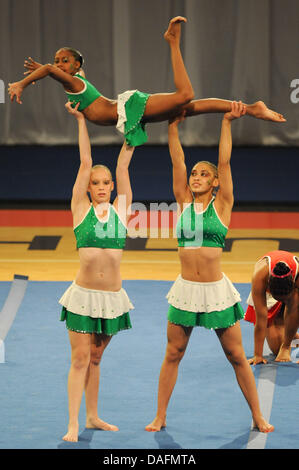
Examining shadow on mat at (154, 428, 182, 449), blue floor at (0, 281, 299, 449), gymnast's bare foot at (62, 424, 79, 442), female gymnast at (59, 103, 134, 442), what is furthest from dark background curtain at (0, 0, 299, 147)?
gymnast's bare foot at (62, 424, 79, 442)

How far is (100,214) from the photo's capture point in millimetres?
4844

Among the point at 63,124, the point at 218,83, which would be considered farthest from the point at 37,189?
the point at 218,83

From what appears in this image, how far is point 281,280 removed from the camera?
5824mm

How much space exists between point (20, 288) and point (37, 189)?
4.06 meters

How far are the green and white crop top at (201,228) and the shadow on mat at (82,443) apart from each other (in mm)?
1143

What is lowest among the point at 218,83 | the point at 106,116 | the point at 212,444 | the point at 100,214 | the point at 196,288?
the point at 212,444

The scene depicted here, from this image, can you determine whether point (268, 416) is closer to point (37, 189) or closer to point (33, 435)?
point (33, 435)

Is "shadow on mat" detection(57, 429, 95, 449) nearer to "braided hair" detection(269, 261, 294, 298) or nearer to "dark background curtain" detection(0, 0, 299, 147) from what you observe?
"braided hair" detection(269, 261, 294, 298)

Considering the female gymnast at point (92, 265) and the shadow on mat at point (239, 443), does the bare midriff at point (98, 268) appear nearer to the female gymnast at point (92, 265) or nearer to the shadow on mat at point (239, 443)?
the female gymnast at point (92, 265)

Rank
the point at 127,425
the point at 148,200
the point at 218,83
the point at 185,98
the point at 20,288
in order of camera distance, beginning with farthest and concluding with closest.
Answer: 1. the point at 218,83
2. the point at 148,200
3. the point at 20,288
4. the point at 127,425
5. the point at 185,98

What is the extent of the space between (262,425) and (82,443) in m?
0.99

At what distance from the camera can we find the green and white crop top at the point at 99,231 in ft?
15.8

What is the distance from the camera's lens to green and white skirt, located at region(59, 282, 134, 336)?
15.7ft

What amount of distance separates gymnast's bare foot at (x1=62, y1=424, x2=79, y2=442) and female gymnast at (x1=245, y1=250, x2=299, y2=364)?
5.36 ft
